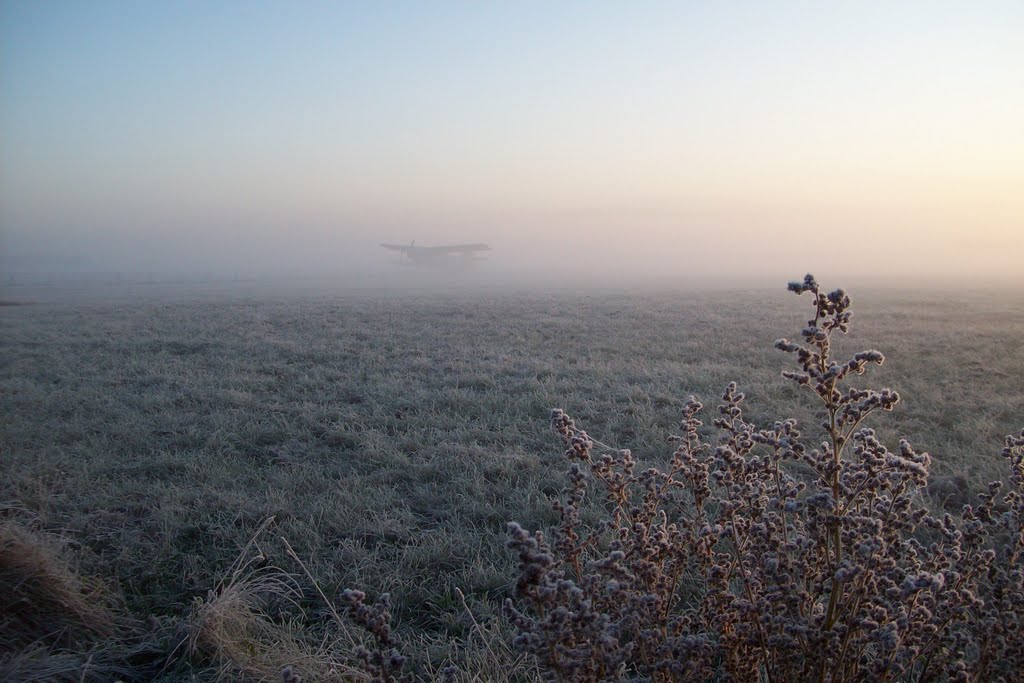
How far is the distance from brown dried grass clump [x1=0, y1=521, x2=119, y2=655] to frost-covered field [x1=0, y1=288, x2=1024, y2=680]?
0.20 meters

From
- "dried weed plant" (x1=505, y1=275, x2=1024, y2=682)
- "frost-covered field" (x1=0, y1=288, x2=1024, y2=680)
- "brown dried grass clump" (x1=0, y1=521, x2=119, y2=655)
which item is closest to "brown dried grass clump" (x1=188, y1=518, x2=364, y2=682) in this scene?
"frost-covered field" (x1=0, y1=288, x2=1024, y2=680)

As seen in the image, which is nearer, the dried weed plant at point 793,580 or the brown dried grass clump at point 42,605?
the dried weed plant at point 793,580

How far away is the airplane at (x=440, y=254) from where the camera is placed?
99375 mm

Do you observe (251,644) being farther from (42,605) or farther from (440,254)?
(440,254)

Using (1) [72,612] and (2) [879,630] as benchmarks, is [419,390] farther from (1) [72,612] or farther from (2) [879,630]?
(2) [879,630]

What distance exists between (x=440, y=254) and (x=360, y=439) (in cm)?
9677

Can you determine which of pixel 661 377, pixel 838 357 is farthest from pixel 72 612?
pixel 838 357

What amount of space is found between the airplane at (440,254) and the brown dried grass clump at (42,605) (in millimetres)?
95911

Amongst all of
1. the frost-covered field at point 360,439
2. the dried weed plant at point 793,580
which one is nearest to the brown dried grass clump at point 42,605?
the frost-covered field at point 360,439

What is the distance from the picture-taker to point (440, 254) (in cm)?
10112

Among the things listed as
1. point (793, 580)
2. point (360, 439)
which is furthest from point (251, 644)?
point (360, 439)

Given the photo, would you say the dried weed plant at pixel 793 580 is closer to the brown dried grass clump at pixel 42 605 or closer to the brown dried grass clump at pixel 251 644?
the brown dried grass clump at pixel 251 644

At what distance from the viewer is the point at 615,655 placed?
1783 millimetres

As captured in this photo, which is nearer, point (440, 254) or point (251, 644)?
point (251, 644)
